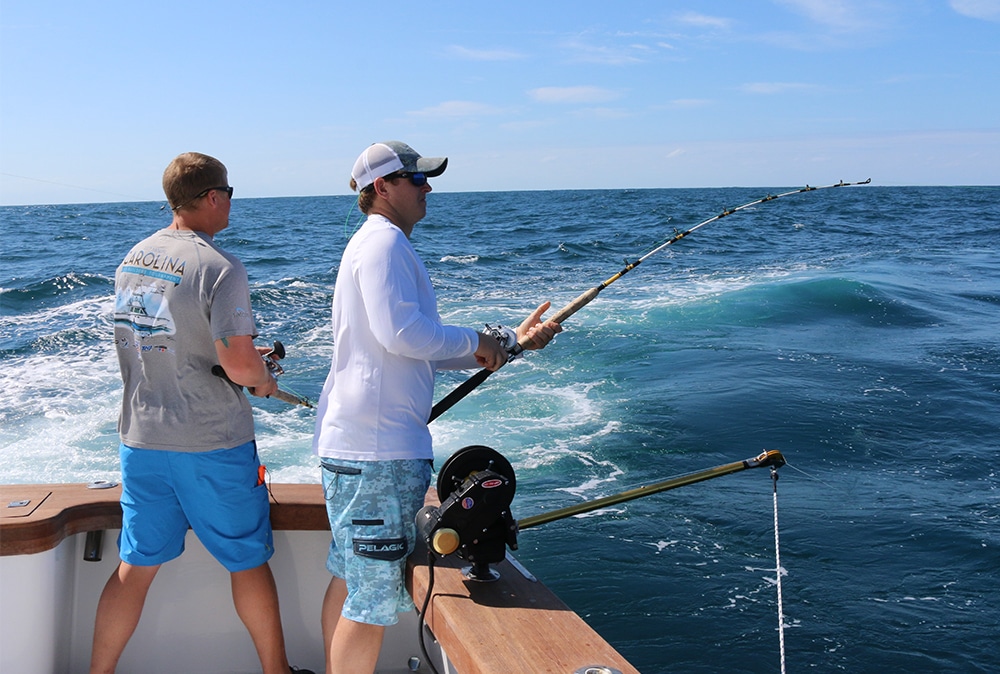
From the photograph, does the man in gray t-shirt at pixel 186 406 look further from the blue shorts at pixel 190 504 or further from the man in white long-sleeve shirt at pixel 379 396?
the man in white long-sleeve shirt at pixel 379 396

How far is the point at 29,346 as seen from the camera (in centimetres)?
1016

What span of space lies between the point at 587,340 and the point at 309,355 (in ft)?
10.3

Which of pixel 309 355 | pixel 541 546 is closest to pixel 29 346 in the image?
pixel 309 355

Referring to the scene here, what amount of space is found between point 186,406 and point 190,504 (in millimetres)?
257

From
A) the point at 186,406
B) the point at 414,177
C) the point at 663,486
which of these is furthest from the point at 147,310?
the point at 663,486

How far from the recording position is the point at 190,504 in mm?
2266

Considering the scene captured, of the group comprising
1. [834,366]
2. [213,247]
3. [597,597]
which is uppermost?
[213,247]

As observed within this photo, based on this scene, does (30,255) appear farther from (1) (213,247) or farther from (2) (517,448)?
(1) (213,247)

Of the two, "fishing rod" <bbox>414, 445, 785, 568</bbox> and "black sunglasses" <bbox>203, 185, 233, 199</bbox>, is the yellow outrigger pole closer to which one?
"fishing rod" <bbox>414, 445, 785, 568</bbox>

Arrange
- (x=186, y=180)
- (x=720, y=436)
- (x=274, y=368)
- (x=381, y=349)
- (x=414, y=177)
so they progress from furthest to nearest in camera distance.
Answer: (x=720, y=436), (x=274, y=368), (x=186, y=180), (x=414, y=177), (x=381, y=349)

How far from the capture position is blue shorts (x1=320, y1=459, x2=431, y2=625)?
79.5 inches

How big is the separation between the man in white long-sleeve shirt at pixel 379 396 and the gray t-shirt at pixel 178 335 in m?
0.29

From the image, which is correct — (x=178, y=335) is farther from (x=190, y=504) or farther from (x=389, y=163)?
(x=389, y=163)

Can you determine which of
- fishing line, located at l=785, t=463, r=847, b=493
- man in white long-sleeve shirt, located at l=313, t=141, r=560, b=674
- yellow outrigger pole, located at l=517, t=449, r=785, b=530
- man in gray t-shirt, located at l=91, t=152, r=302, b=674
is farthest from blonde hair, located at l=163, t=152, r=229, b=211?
fishing line, located at l=785, t=463, r=847, b=493
